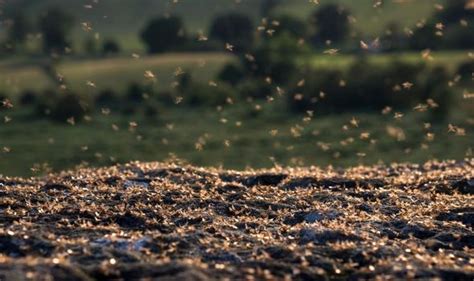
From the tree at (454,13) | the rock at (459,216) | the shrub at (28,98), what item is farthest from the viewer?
the tree at (454,13)

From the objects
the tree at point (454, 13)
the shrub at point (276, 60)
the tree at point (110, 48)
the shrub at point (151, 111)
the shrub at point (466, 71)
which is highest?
the tree at point (454, 13)

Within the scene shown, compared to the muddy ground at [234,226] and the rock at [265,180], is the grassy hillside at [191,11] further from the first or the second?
the muddy ground at [234,226]

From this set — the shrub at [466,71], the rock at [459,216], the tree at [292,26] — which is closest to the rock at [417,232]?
the rock at [459,216]

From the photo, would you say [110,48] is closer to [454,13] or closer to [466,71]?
[454,13]

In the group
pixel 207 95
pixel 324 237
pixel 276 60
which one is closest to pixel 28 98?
pixel 207 95

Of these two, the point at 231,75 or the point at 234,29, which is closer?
the point at 231,75

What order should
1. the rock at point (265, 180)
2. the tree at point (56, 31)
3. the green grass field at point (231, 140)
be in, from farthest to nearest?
the tree at point (56, 31)
the green grass field at point (231, 140)
the rock at point (265, 180)

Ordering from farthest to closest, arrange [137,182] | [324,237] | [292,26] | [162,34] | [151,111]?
[292,26] → [162,34] → [151,111] → [137,182] → [324,237]
